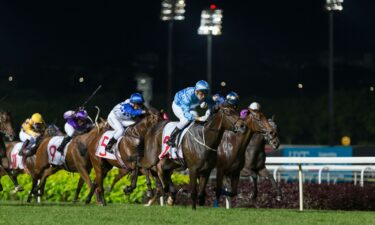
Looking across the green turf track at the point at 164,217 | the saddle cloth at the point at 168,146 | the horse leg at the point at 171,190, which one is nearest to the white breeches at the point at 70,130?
the horse leg at the point at 171,190

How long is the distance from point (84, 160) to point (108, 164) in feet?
1.63

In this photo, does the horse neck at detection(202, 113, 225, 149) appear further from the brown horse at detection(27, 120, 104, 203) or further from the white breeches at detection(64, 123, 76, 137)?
the white breeches at detection(64, 123, 76, 137)

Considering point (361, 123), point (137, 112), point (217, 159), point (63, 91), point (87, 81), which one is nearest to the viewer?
point (217, 159)

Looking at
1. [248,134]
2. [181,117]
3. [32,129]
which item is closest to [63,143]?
[32,129]

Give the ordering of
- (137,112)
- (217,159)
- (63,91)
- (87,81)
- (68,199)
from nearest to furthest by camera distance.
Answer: (217,159), (137,112), (68,199), (63,91), (87,81)

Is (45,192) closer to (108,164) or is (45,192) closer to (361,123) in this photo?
(108,164)

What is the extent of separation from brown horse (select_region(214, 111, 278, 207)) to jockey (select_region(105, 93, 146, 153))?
136 cm

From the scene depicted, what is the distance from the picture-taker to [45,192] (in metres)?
16.3

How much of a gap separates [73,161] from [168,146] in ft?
9.06

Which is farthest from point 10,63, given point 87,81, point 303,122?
point 303,122

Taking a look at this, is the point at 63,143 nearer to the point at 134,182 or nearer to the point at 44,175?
the point at 44,175

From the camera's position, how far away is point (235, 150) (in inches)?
490

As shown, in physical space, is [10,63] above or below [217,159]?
above

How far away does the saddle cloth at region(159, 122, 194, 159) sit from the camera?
1160 cm
